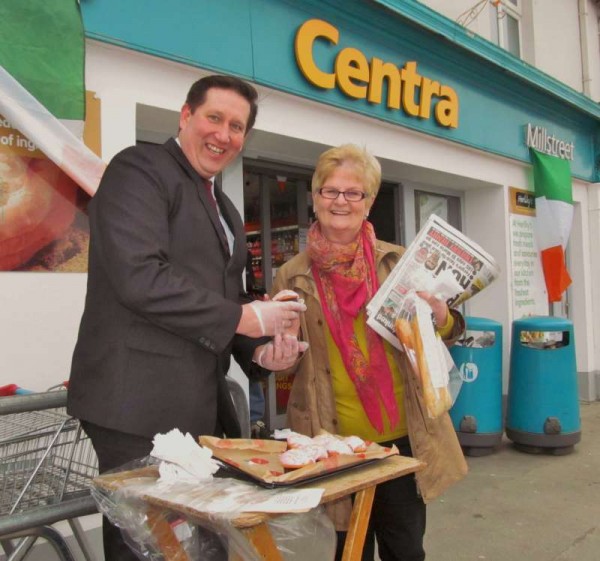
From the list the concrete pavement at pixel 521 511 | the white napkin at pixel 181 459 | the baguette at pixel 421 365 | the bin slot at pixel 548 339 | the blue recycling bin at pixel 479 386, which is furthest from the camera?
the bin slot at pixel 548 339

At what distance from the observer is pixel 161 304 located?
4.44 feet

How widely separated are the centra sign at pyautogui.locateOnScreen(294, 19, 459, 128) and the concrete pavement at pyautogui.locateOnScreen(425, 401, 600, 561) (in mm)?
3013

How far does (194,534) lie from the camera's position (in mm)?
A: 1426

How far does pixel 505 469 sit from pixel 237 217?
12.7ft

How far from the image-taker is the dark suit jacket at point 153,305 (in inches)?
54.2

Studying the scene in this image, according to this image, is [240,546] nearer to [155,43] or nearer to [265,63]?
[155,43]

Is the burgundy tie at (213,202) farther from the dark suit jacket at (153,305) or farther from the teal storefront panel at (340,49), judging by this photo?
the teal storefront panel at (340,49)

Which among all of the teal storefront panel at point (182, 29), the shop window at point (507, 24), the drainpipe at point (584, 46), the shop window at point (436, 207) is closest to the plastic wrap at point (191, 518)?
the teal storefront panel at point (182, 29)

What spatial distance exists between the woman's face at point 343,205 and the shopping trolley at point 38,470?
1.06m

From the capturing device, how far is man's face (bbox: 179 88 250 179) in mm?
1651

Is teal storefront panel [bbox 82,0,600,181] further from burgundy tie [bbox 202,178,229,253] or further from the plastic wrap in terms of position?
the plastic wrap

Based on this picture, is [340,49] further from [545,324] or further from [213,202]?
[213,202]

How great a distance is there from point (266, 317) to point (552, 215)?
579cm

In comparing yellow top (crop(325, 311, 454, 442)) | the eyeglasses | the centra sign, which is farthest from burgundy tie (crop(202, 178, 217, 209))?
the centra sign
